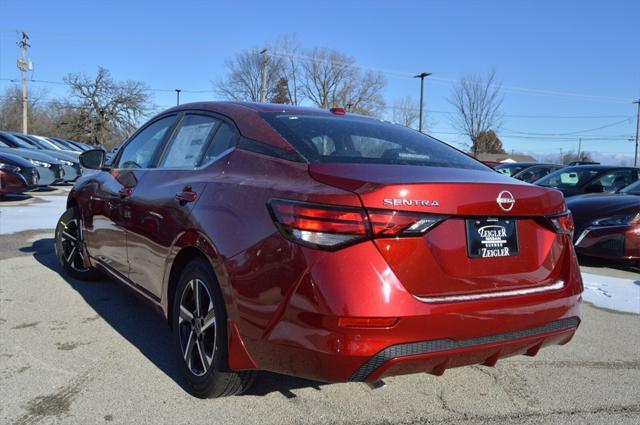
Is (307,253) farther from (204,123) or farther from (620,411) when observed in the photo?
(620,411)

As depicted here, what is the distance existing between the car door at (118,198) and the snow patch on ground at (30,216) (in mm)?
4084

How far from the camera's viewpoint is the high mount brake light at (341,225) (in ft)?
7.38

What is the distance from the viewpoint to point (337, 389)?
3.13 metres

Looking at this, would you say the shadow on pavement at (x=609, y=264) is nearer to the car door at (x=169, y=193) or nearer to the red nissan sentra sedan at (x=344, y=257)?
the red nissan sentra sedan at (x=344, y=257)

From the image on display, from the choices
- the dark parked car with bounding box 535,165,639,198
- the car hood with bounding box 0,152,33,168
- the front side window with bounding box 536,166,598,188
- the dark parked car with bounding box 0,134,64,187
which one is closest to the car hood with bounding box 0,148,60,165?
the dark parked car with bounding box 0,134,64,187

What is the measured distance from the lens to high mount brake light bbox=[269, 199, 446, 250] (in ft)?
7.38

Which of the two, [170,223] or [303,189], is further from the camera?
[170,223]

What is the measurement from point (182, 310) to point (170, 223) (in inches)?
19.7

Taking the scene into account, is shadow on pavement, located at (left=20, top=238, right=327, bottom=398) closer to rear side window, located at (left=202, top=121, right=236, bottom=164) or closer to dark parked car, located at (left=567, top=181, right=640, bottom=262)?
rear side window, located at (left=202, top=121, right=236, bottom=164)

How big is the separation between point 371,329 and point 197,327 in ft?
3.85

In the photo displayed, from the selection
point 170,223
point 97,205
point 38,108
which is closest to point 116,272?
point 97,205

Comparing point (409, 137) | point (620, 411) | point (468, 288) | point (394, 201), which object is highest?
point (409, 137)

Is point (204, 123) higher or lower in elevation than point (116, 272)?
higher

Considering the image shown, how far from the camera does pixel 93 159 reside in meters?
4.98
